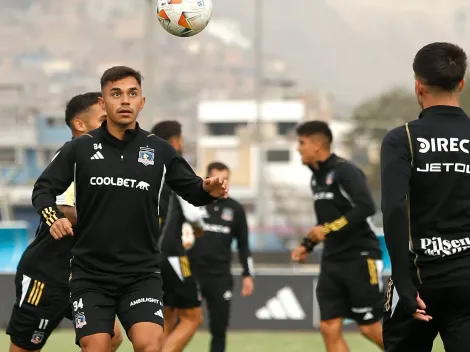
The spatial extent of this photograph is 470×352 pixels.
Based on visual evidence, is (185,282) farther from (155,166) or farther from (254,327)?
(254,327)

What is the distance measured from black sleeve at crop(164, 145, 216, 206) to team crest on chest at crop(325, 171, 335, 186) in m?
2.71

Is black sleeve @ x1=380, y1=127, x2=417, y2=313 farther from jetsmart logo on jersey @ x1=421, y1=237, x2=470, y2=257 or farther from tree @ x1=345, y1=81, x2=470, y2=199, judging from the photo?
tree @ x1=345, y1=81, x2=470, y2=199

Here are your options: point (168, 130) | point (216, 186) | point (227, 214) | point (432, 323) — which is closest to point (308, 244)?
→ point (168, 130)

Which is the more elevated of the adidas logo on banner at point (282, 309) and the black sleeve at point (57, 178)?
the black sleeve at point (57, 178)

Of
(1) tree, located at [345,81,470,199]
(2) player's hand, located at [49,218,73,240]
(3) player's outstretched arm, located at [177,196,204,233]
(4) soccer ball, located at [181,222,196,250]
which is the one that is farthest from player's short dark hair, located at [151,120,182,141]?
(1) tree, located at [345,81,470,199]

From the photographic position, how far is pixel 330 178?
29.6 ft

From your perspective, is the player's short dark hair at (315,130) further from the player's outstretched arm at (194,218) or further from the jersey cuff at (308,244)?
the player's outstretched arm at (194,218)

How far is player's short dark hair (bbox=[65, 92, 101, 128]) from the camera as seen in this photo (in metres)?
7.48

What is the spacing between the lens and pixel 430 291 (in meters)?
5.12

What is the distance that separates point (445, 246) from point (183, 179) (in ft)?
6.02

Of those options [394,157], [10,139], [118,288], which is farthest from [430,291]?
[10,139]

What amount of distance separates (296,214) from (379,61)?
4914cm

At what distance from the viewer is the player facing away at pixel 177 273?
29.8ft

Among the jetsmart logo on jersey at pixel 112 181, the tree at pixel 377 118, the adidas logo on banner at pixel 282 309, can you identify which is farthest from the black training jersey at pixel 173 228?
the tree at pixel 377 118
